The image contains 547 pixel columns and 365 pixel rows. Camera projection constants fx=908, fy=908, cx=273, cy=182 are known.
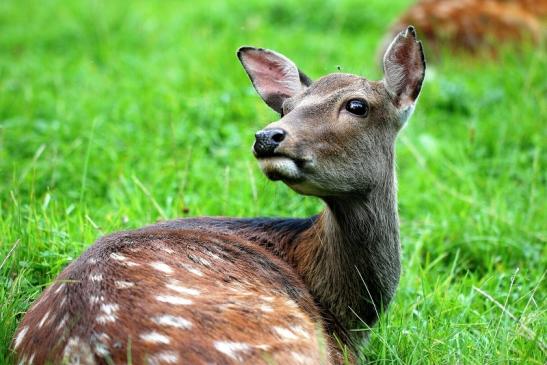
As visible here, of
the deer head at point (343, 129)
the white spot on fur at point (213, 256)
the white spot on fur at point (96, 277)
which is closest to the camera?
the white spot on fur at point (96, 277)

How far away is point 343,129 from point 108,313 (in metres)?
1.43

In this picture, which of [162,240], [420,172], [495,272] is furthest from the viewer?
[420,172]

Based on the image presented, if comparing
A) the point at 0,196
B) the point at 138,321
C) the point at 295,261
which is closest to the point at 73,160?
the point at 0,196

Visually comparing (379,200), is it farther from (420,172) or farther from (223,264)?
(420,172)

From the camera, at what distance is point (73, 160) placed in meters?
6.64

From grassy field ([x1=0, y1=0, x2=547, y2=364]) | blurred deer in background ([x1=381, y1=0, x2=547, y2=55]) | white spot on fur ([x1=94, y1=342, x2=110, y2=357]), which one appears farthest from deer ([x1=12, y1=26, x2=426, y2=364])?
blurred deer in background ([x1=381, y1=0, x2=547, y2=55])

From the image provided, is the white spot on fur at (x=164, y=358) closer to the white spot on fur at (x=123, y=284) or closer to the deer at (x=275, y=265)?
the deer at (x=275, y=265)

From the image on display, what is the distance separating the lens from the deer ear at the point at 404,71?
4520 millimetres

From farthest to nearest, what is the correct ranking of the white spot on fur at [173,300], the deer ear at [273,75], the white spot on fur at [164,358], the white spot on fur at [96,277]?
the deer ear at [273,75] < the white spot on fur at [96,277] < the white spot on fur at [173,300] < the white spot on fur at [164,358]

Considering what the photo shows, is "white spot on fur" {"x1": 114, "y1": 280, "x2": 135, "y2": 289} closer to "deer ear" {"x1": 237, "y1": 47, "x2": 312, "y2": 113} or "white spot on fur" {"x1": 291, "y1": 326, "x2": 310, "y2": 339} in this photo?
"white spot on fur" {"x1": 291, "y1": 326, "x2": 310, "y2": 339}

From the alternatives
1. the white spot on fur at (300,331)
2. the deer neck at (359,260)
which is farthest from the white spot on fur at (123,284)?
the deer neck at (359,260)

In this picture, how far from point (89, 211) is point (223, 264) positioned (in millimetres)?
1779

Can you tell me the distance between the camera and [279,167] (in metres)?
3.88

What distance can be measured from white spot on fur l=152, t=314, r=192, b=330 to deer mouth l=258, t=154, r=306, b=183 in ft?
2.50
